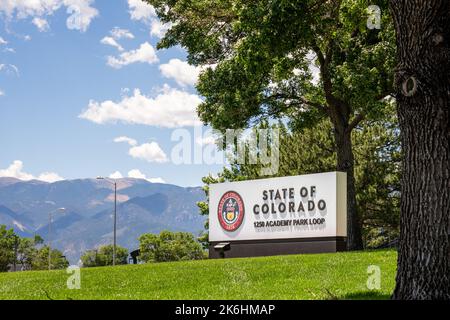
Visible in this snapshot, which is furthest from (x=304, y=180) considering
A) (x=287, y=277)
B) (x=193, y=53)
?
(x=287, y=277)

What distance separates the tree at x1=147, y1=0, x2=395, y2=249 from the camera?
24.0 m

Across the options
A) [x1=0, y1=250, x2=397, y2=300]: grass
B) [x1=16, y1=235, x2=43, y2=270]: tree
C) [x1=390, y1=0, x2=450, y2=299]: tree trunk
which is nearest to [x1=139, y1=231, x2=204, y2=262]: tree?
[x1=16, y1=235, x2=43, y2=270]: tree

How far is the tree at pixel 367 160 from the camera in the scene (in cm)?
4928

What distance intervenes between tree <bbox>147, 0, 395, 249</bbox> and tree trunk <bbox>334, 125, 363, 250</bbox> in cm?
5

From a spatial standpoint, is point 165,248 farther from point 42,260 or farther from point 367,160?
point 367,160

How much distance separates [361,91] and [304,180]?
14.5ft

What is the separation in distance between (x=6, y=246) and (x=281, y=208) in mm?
90610

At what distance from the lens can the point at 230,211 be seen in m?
30.5

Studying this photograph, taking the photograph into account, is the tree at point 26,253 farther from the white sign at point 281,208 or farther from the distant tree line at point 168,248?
the white sign at point 281,208

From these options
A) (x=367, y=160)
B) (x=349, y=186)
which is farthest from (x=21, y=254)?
(x=349, y=186)

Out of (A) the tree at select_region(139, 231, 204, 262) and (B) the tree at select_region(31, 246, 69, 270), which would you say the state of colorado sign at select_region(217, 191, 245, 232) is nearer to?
(B) the tree at select_region(31, 246, 69, 270)

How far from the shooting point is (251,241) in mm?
29141

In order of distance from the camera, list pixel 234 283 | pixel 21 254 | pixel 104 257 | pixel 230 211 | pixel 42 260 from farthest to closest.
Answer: pixel 104 257
pixel 21 254
pixel 42 260
pixel 230 211
pixel 234 283
